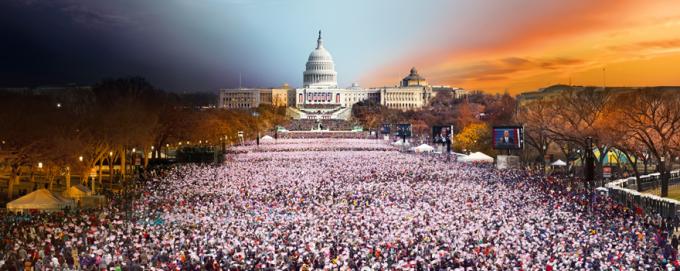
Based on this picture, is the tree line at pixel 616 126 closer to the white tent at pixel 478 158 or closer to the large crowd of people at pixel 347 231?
the white tent at pixel 478 158

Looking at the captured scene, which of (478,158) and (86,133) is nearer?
(86,133)

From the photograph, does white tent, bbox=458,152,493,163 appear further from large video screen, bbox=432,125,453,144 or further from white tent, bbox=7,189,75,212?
white tent, bbox=7,189,75,212

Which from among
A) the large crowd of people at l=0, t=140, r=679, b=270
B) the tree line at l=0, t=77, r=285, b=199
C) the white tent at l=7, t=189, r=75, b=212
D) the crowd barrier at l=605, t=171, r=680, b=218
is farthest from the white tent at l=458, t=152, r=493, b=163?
the white tent at l=7, t=189, r=75, b=212

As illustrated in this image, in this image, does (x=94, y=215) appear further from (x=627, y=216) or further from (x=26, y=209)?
(x=627, y=216)

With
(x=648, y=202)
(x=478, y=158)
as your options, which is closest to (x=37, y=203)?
(x=648, y=202)

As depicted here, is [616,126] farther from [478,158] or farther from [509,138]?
[478,158]

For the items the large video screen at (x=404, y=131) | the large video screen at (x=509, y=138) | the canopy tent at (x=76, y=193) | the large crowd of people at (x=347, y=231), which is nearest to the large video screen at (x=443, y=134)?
the large video screen at (x=404, y=131)

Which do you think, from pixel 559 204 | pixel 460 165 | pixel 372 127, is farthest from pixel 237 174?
pixel 372 127
